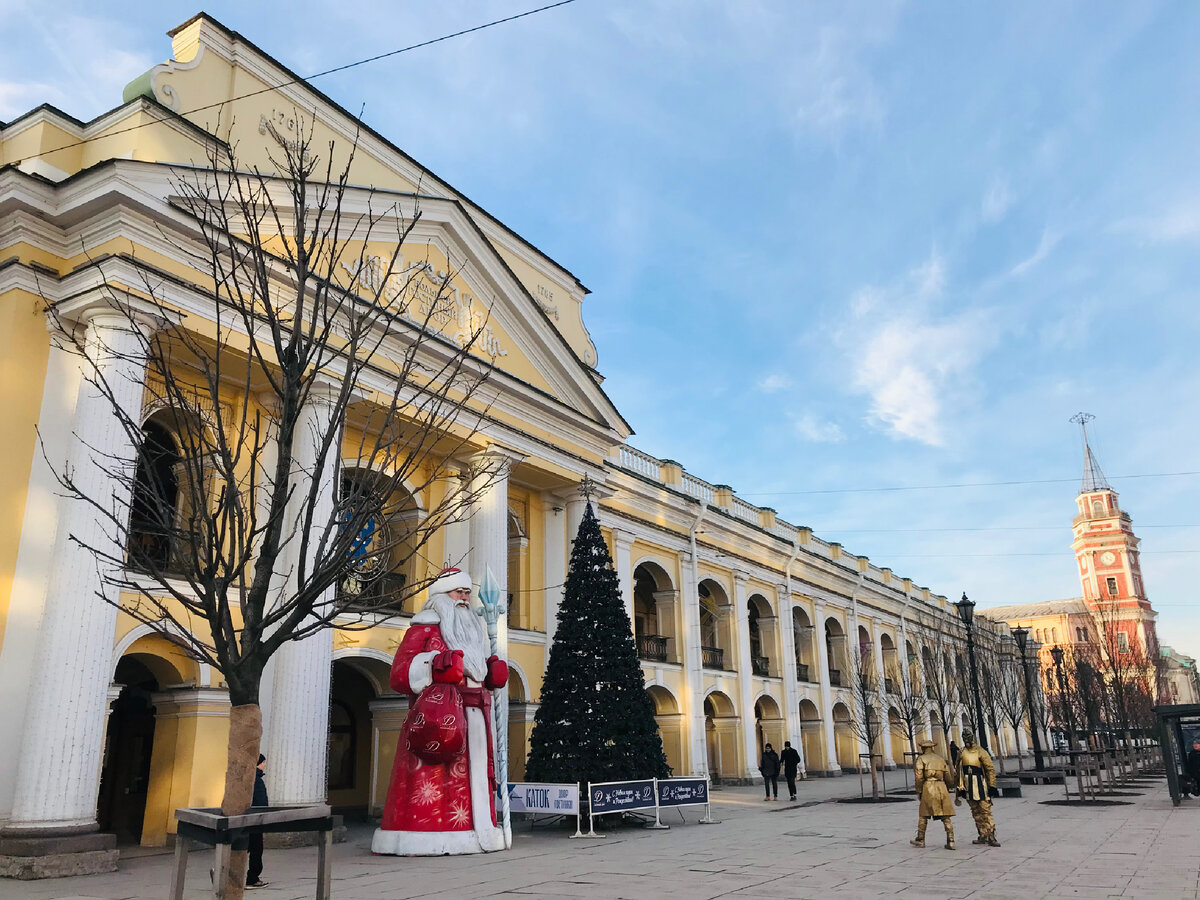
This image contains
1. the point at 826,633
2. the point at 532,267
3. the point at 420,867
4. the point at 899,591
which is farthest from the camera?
the point at 899,591

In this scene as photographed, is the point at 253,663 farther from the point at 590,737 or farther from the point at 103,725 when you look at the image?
the point at 590,737

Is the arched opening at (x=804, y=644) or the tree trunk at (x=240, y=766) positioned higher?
the arched opening at (x=804, y=644)

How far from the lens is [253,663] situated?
5164 mm

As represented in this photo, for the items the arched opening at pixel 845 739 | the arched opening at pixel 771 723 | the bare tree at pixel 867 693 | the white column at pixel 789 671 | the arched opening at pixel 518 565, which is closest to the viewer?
the arched opening at pixel 518 565

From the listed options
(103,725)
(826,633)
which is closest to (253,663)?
(103,725)

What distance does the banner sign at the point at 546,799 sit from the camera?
44.4 feet

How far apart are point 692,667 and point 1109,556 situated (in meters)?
80.0

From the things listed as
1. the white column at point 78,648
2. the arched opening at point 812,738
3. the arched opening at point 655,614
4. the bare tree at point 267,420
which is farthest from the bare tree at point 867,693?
the white column at point 78,648

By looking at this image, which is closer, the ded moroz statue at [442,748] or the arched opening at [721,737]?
the ded moroz statue at [442,748]

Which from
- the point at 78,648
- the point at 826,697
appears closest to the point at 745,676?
the point at 826,697

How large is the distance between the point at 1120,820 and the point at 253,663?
15070 millimetres

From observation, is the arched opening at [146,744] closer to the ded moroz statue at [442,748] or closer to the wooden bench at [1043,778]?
the ded moroz statue at [442,748]

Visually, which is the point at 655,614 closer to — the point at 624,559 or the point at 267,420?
the point at 624,559

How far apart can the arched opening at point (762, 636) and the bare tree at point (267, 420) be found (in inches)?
663
